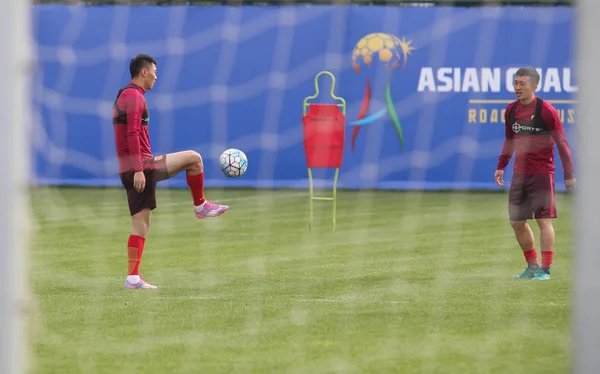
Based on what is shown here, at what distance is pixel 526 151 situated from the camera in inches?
365

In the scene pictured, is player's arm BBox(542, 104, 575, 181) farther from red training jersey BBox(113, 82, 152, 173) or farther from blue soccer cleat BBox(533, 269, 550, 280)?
red training jersey BBox(113, 82, 152, 173)

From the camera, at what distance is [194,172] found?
9070mm

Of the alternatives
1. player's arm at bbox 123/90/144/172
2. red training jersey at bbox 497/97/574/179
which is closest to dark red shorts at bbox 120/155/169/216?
player's arm at bbox 123/90/144/172

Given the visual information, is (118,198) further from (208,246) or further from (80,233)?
(208,246)

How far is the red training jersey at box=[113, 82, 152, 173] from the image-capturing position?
8.49 m

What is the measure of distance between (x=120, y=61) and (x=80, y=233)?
6.52 metres

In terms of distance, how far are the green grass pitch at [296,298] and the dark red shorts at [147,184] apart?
2.19 ft

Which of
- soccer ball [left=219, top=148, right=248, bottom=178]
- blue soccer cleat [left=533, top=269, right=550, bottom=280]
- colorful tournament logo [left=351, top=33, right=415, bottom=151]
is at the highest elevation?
colorful tournament logo [left=351, top=33, right=415, bottom=151]

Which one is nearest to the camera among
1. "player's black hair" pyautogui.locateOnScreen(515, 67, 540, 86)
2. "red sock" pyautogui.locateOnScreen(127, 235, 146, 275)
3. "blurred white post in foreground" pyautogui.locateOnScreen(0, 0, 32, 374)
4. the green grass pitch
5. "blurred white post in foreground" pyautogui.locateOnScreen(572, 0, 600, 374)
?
"blurred white post in foreground" pyautogui.locateOnScreen(0, 0, 32, 374)

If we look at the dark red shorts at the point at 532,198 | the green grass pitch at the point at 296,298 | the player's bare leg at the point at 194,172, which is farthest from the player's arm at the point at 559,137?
the player's bare leg at the point at 194,172

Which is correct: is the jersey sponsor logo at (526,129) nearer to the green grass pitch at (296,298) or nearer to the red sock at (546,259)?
the red sock at (546,259)

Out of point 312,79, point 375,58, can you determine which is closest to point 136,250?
point 312,79

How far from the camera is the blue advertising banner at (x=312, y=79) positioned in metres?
18.2

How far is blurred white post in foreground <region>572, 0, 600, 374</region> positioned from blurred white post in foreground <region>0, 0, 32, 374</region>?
2153mm
